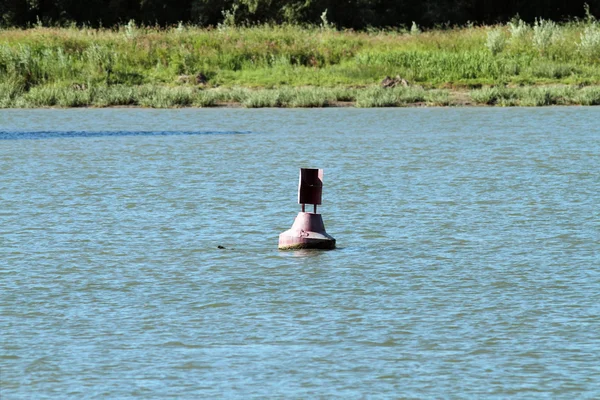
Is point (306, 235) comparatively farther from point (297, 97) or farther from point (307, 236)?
point (297, 97)

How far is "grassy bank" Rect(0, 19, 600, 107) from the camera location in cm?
3666

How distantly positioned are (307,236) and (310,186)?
555 mm

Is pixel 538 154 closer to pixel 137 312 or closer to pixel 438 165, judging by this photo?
pixel 438 165

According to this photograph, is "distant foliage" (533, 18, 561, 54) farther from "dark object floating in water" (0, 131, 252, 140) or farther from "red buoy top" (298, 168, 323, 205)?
"red buoy top" (298, 168, 323, 205)

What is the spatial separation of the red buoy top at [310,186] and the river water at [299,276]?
20.9 inches

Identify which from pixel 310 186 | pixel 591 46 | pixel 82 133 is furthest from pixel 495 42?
pixel 310 186

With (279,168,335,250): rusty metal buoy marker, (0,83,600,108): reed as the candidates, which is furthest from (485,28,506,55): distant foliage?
(279,168,335,250): rusty metal buoy marker

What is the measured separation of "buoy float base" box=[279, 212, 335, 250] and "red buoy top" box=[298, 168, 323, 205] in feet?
0.83

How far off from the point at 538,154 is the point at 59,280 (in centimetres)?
1228

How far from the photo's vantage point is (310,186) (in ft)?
42.2

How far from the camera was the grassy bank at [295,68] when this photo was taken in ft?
120

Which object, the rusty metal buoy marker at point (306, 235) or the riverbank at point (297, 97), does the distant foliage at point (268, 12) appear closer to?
the riverbank at point (297, 97)

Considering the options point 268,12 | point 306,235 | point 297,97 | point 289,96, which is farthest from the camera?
point 268,12

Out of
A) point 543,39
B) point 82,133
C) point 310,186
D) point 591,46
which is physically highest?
point 543,39
